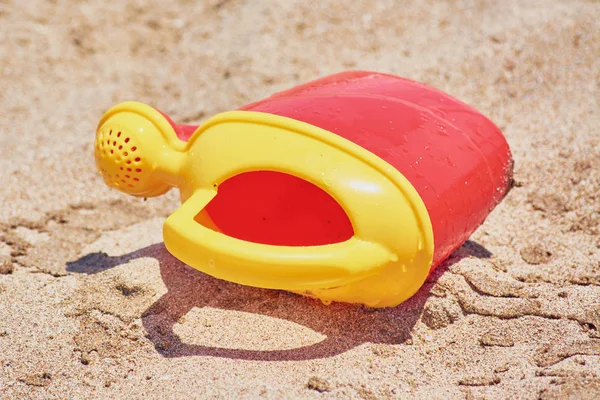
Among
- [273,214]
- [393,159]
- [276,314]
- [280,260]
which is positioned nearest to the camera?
[280,260]

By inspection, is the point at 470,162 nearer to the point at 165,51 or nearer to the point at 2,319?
the point at 2,319

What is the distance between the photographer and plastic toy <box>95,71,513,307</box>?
1301mm

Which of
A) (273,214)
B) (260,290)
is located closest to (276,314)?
(260,290)

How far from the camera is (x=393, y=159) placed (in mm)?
1384

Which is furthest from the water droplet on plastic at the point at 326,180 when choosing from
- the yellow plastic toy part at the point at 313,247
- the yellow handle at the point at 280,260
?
the yellow handle at the point at 280,260

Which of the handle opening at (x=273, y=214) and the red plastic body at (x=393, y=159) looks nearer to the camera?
the red plastic body at (x=393, y=159)

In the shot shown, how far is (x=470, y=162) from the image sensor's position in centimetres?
151

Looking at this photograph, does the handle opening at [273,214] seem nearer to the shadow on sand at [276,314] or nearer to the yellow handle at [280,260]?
the shadow on sand at [276,314]

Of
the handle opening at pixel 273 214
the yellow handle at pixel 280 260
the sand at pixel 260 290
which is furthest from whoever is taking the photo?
the handle opening at pixel 273 214

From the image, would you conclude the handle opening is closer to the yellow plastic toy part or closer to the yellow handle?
the yellow plastic toy part

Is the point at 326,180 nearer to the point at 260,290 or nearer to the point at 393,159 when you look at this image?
the point at 393,159

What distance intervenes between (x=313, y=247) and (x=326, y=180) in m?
0.12

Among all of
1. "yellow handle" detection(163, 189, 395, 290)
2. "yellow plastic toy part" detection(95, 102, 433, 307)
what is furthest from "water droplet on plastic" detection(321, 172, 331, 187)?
"yellow handle" detection(163, 189, 395, 290)

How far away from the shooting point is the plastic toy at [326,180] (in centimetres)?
130
